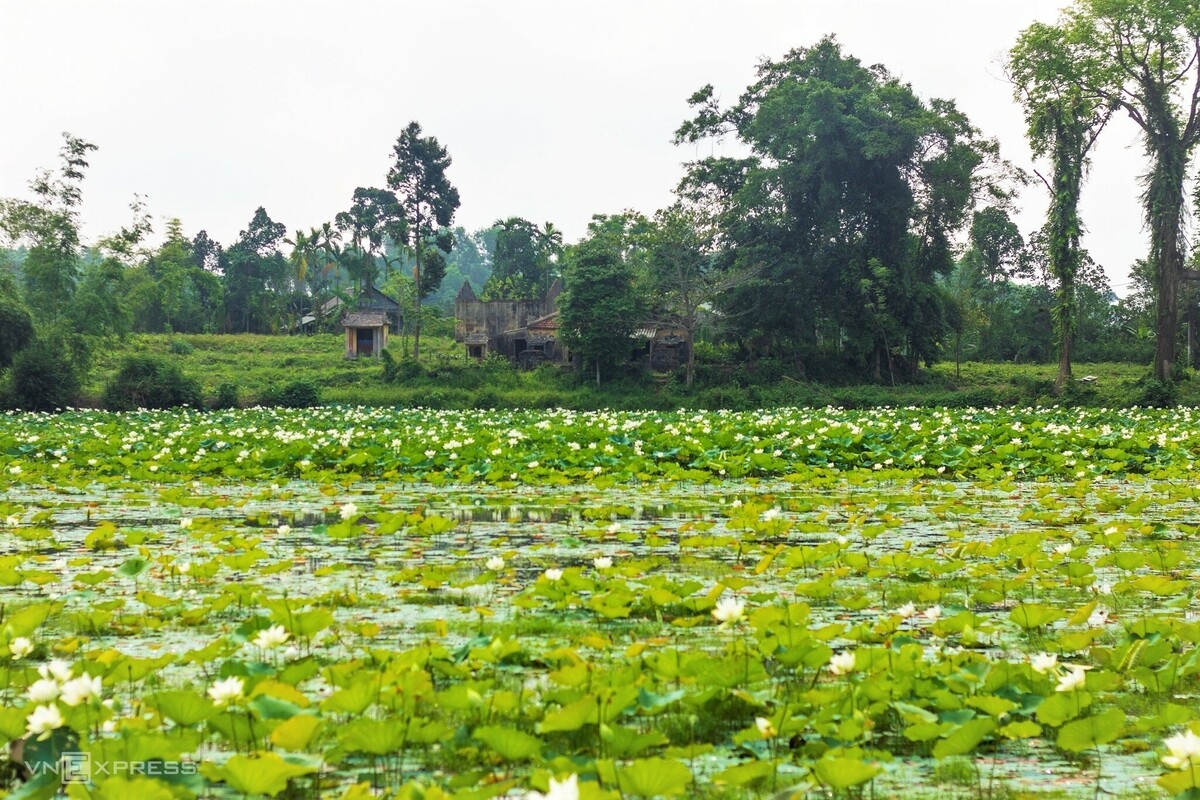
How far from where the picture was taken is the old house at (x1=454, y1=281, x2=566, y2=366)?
37281 mm

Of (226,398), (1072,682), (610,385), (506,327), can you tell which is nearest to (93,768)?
(1072,682)

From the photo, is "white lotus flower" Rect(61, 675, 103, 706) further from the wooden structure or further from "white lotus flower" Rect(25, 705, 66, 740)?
the wooden structure

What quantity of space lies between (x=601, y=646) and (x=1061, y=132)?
A: 87.7 feet

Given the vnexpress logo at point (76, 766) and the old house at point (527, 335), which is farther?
the old house at point (527, 335)

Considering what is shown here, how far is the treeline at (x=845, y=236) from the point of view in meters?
26.1

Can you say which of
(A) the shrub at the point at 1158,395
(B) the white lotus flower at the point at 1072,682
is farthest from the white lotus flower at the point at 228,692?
(A) the shrub at the point at 1158,395

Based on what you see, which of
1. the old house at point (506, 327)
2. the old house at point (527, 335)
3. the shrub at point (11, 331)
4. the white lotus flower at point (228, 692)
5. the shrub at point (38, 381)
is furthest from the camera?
the old house at point (506, 327)

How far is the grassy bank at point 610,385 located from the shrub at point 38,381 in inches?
62.8

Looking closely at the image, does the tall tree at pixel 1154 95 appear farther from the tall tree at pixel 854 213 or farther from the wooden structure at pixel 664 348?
the wooden structure at pixel 664 348

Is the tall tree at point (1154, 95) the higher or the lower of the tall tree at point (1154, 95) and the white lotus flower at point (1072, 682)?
the higher

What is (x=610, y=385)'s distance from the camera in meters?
31.5

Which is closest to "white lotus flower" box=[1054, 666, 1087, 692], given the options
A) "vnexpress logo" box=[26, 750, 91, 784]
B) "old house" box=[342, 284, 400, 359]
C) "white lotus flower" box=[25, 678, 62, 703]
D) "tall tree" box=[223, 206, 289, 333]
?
"vnexpress logo" box=[26, 750, 91, 784]

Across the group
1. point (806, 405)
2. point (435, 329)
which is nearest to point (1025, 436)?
point (806, 405)

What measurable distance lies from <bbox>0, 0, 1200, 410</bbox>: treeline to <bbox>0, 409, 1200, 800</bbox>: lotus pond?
20942 mm
